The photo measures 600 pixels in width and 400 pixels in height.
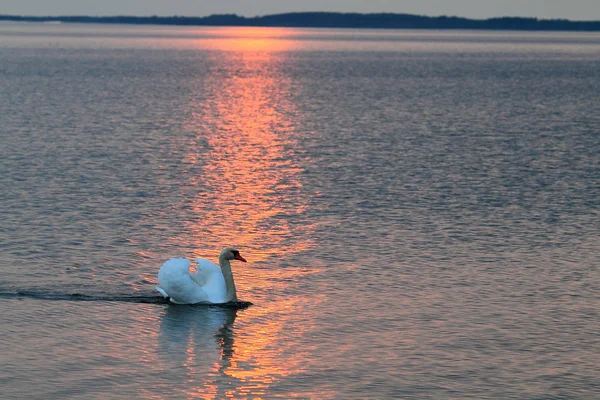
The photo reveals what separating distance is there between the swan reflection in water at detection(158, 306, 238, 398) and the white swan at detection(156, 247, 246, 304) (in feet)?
0.67

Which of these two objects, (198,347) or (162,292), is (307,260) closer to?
(162,292)

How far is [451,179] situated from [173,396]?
23.1 m

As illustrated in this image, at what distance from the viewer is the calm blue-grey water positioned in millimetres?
16625

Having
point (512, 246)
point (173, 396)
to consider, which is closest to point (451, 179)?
point (512, 246)

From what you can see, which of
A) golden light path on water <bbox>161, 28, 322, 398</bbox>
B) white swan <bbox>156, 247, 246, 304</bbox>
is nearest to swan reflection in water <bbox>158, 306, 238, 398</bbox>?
golden light path on water <bbox>161, 28, 322, 398</bbox>

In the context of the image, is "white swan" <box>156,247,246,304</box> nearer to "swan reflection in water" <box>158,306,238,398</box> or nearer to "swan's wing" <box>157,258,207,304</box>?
"swan's wing" <box>157,258,207,304</box>

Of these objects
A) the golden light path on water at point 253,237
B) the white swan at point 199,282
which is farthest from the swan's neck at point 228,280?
the golden light path on water at point 253,237

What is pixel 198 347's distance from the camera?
17.9 m

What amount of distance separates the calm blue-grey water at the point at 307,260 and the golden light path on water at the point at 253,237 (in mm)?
66

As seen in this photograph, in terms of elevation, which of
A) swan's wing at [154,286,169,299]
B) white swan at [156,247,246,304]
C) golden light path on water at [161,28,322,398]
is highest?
white swan at [156,247,246,304]

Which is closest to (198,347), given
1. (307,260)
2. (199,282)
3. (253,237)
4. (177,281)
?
(177,281)

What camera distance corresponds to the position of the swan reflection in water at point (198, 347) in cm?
1605

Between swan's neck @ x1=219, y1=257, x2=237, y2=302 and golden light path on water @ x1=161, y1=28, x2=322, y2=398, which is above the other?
swan's neck @ x1=219, y1=257, x2=237, y2=302

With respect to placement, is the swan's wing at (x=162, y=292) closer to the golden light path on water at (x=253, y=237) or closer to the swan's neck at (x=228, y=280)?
the swan's neck at (x=228, y=280)
